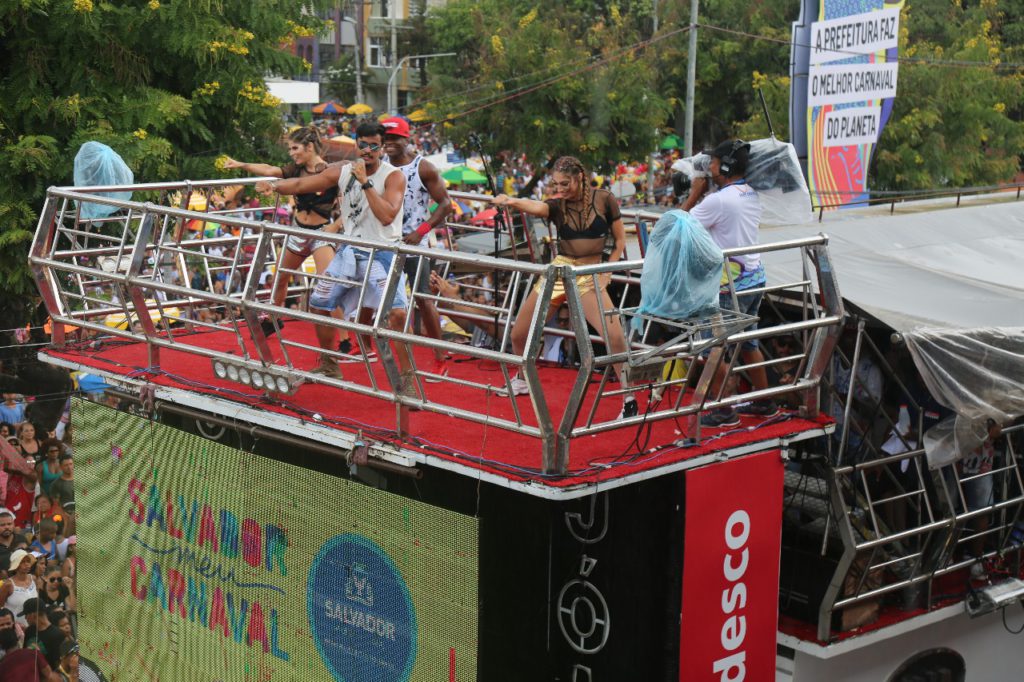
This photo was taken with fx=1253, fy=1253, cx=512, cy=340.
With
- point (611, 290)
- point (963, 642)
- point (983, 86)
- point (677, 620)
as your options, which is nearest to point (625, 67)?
point (983, 86)

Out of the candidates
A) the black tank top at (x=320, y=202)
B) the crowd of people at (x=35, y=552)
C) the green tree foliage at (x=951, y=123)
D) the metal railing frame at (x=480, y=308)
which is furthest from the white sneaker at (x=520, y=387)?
the green tree foliage at (x=951, y=123)

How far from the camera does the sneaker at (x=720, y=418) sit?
23.4 feet

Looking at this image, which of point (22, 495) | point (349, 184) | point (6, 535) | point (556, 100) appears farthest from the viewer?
point (556, 100)

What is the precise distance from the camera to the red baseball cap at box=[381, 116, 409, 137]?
8.62 metres

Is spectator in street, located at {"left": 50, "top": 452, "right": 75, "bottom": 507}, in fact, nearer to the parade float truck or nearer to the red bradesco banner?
the parade float truck

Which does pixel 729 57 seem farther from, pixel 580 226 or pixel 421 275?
pixel 421 275

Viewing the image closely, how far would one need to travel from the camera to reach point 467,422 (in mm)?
7293

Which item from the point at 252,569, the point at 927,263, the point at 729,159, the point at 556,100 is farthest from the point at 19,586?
the point at 556,100

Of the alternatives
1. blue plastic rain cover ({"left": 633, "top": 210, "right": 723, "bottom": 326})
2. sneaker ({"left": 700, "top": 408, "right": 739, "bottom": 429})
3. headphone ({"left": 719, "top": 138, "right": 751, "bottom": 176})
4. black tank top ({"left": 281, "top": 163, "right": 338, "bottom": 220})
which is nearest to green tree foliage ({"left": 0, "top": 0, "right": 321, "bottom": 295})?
black tank top ({"left": 281, "top": 163, "right": 338, "bottom": 220})

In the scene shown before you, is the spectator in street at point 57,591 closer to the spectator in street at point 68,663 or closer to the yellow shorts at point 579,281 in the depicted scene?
the spectator in street at point 68,663

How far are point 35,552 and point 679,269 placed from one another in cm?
732

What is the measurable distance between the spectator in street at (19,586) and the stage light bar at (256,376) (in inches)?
160

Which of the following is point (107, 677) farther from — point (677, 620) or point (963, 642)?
point (963, 642)

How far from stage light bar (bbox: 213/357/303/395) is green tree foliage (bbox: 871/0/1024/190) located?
2017 cm
